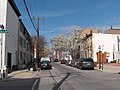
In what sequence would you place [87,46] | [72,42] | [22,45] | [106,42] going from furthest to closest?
[72,42] < [87,46] < [106,42] < [22,45]

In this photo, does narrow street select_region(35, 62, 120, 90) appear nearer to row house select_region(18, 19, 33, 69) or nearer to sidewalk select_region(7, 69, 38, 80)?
sidewalk select_region(7, 69, 38, 80)

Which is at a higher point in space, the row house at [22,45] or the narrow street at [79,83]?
the row house at [22,45]

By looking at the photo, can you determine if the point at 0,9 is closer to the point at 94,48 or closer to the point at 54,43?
the point at 94,48

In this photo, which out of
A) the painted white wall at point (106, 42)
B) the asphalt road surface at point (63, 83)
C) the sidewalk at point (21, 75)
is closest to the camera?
the asphalt road surface at point (63, 83)

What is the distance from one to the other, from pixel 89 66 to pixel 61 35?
2244 inches

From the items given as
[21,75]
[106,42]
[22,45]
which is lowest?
[21,75]

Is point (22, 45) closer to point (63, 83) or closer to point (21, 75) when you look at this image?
point (21, 75)

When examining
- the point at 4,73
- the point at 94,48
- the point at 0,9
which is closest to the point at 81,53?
the point at 94,48

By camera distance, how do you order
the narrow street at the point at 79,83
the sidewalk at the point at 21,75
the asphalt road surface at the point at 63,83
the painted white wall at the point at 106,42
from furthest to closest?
the painted white wall at the point at 106,42
the sidewalk at the point at 21,75
the asphalt road surface at the point at 63,83
the narrow street at the point at 79,83

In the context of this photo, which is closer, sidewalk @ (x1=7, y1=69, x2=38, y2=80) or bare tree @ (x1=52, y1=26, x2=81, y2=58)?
sidewalk @ (x1=7, y1=69, x2=38, y2=80)

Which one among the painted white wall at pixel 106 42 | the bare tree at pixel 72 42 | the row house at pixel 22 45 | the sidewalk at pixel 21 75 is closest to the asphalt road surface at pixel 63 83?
the sidewalk at pixel 21 75

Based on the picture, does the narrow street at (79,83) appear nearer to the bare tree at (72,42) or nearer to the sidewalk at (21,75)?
the sidewalk at (21,75)

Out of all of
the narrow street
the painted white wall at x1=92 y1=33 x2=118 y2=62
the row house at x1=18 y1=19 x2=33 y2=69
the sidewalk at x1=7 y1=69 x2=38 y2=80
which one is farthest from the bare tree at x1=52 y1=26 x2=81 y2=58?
the narrow street

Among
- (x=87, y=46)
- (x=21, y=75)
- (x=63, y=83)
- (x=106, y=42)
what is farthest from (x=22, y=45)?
(x=63, y=83)
